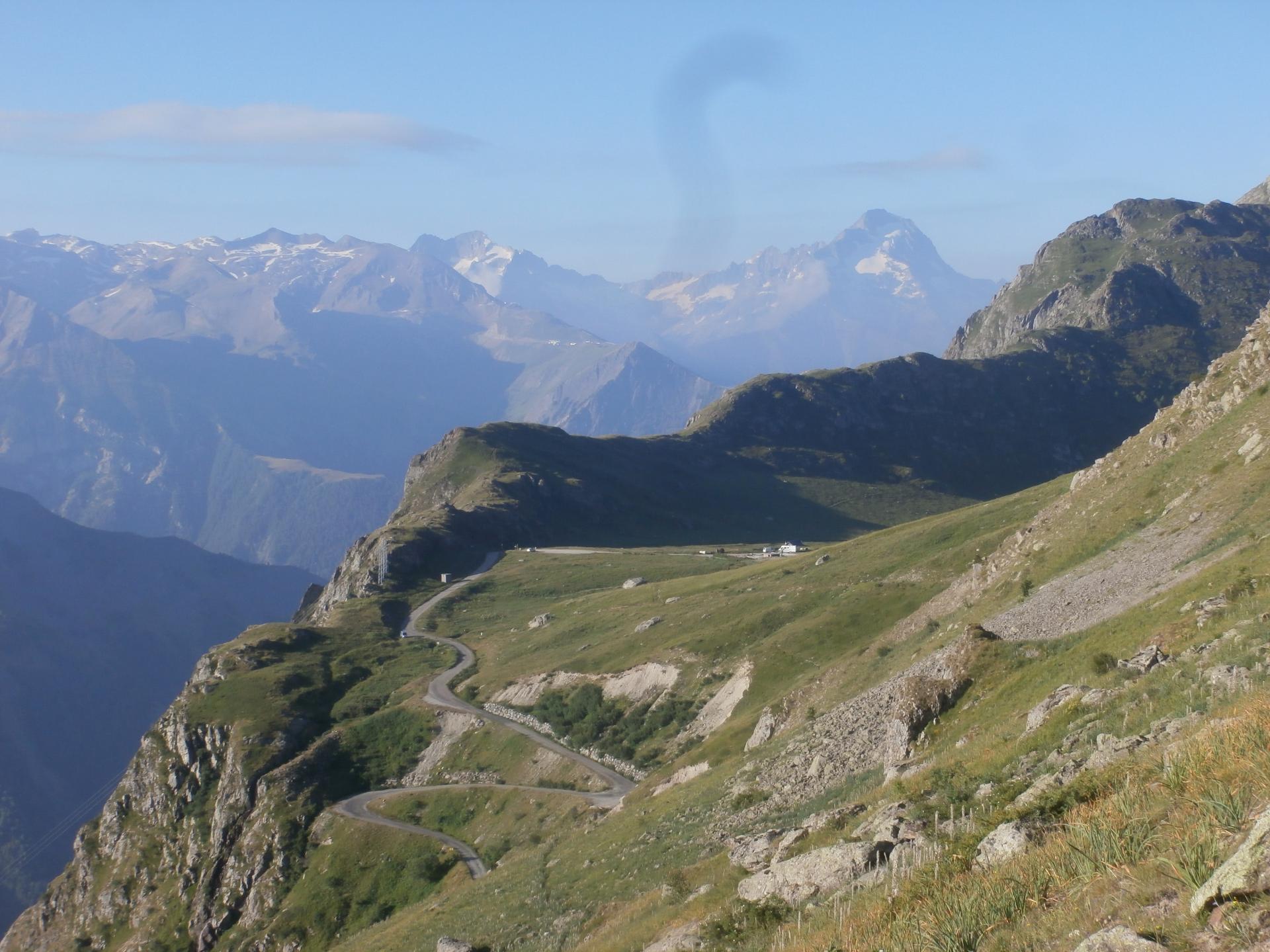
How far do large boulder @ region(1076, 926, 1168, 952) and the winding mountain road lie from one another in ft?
158

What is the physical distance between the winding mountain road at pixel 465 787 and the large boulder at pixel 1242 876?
4879 cm

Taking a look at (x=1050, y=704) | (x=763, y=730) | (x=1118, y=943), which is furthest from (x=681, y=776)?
(x=1118, y=943)

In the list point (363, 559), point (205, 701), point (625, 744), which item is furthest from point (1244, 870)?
point (363, 559)

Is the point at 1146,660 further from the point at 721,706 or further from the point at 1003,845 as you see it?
the point at 721,706

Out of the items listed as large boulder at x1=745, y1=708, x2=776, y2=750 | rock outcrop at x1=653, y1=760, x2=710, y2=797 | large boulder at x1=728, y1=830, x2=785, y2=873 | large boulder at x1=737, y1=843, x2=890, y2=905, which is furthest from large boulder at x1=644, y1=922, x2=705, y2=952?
large boulder at x1=745, y1=708, x2=776, y2=750

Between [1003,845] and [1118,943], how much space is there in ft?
15.1

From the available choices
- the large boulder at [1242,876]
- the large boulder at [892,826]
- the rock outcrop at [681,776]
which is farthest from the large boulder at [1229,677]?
the rock outcrop at [681,776]

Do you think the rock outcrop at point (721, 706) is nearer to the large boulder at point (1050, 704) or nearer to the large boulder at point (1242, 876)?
the large boulder at point (1050, 704)

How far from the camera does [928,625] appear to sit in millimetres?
56375

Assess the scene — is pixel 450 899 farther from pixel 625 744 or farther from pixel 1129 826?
pixel 1129 826

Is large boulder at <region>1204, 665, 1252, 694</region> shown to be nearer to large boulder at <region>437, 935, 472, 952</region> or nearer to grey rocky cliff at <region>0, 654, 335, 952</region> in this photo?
large boulder at <region>437, 935, 472, 952</region>

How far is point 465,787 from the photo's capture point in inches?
3120

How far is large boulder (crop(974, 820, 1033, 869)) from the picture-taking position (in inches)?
558

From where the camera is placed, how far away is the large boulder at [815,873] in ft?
61.2
